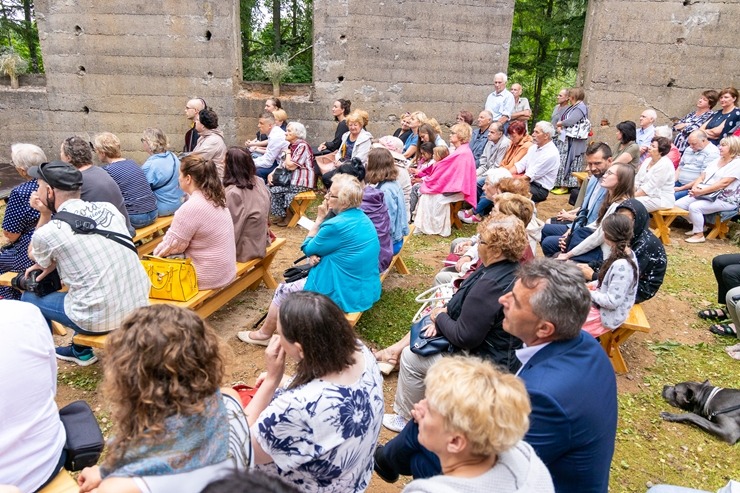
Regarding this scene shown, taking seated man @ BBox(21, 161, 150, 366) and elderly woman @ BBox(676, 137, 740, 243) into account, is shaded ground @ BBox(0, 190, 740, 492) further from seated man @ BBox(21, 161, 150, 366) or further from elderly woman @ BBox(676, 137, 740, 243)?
seated man @ BBox(21, 161, 150, 366)

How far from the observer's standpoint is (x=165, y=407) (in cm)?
155

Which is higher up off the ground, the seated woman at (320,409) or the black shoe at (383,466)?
the seated woman at (320,409)

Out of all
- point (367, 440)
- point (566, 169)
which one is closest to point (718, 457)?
point (367, 440)

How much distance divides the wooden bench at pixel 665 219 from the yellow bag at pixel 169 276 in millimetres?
5481

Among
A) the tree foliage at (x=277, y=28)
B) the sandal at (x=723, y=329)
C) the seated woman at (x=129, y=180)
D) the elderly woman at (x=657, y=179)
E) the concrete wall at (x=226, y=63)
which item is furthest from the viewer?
the tree foliage at (x=277, y=28)

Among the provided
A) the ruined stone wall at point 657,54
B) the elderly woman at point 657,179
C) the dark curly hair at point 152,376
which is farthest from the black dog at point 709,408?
the ruined stone wall at point 657,54

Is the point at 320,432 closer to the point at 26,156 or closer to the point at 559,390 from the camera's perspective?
the point at 559,390

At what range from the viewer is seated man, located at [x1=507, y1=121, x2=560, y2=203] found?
627 centimetres

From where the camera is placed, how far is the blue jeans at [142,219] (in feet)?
16.2

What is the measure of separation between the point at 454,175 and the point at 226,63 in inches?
181

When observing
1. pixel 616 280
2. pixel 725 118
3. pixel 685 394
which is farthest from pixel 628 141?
pixel 685 394

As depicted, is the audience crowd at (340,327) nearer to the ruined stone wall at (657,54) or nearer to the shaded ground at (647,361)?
the shaded ground at (647,361)

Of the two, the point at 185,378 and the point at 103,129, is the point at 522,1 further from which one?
the point at 185,378

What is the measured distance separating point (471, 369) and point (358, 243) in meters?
2.12
